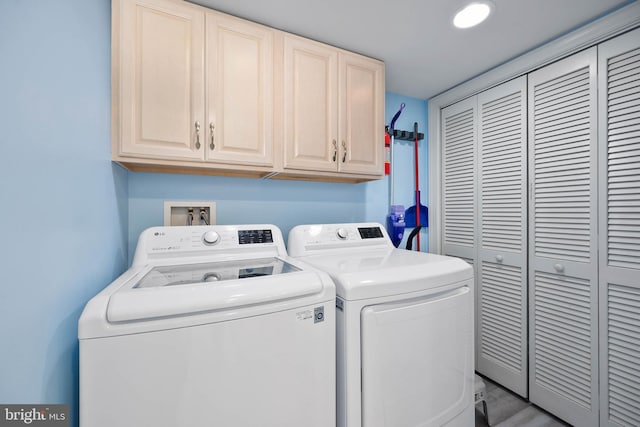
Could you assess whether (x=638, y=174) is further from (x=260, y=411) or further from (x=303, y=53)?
(x=260, y=411)

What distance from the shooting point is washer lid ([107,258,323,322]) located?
689mm

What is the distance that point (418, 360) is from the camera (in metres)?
1.05

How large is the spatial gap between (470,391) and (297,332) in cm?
104

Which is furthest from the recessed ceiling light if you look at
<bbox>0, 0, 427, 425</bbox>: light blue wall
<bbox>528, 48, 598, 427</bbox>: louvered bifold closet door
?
<bbox>0, 0, 427, 425</bbox>: light blue wall

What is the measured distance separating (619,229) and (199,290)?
6.73 feet

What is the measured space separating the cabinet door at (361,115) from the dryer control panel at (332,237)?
1.27 ft

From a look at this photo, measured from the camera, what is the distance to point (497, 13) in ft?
4.46

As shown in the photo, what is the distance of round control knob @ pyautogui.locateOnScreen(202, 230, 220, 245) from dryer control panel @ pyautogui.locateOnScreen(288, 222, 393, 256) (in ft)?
1.36

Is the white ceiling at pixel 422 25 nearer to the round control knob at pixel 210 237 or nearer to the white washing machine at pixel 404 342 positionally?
the round control knob at pixel 210 237

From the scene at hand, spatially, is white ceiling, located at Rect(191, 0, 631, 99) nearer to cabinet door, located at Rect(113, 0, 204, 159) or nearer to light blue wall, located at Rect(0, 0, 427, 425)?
cabinet door, located at Rect(113, 0, 204, 159)

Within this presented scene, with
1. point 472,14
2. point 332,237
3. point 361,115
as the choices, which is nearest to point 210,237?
point 332,237

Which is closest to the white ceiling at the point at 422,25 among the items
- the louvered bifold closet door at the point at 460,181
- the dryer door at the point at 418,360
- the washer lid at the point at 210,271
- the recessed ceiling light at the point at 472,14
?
the recessed ceiling light at the point at 472,14

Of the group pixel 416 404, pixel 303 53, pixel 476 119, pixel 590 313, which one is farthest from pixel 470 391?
pixel 303 53

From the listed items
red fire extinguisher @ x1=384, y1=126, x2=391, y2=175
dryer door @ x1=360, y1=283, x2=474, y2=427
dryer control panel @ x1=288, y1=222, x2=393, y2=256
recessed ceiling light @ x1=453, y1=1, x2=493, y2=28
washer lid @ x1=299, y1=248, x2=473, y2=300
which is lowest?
dryer door @ x1=360, y1=283, x2=474, y2=427
